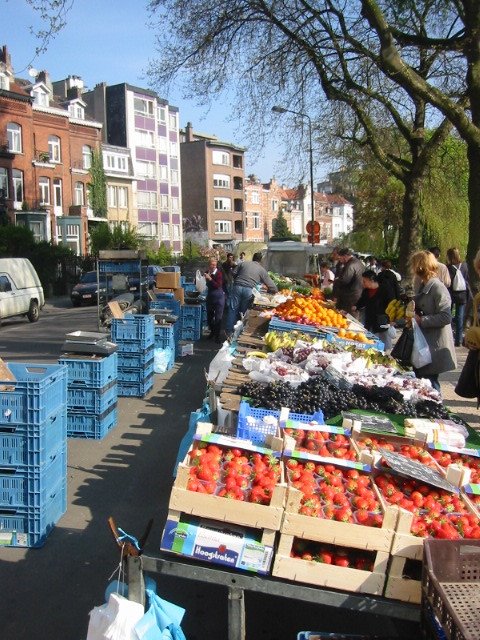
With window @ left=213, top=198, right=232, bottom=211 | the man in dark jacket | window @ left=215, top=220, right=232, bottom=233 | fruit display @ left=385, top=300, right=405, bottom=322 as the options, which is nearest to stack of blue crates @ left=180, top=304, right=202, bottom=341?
the man in dark jacket

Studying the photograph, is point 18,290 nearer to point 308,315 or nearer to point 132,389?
point 132,389

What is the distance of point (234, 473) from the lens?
3.73 metres

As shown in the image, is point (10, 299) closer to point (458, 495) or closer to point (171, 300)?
point (171, 300)

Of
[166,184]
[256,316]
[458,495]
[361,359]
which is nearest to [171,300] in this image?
[256,316]

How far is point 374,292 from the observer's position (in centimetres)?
1089

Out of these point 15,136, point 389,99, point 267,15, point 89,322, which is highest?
point 15,136

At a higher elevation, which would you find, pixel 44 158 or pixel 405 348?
pixel 44 158

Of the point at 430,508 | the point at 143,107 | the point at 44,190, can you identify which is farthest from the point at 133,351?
the point at 143,107

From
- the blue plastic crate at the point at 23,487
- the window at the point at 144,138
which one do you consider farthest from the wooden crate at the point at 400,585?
the window at the point at 144,138

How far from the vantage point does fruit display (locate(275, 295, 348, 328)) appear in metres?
9.70

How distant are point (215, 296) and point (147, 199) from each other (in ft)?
164

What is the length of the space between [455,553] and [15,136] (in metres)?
43.4

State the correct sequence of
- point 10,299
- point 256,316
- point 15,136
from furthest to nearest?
point 15,136, point 10,299, point 256,316

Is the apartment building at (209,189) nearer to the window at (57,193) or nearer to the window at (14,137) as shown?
the window at (57,193)
